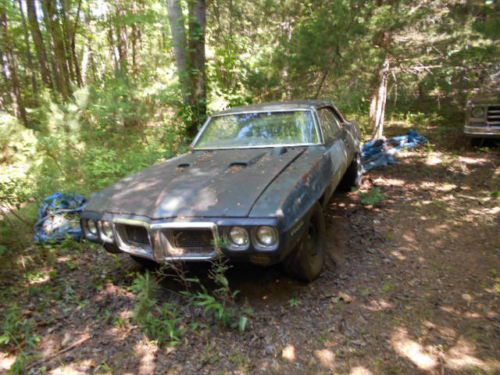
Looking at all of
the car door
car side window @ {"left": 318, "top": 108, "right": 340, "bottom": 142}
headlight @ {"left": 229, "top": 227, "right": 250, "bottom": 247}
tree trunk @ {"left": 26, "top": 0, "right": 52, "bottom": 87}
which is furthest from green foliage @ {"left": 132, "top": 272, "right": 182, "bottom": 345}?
tree trunk @ {"left": 26, "top": 0, "right": 52, "bottom": 87}

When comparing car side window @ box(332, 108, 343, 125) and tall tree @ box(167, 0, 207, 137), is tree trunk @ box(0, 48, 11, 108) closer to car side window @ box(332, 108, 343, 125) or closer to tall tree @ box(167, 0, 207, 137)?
tall tree @ box(167, 0, 207, 137)

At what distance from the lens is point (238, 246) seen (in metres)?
2.62

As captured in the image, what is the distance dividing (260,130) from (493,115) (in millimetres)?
5605

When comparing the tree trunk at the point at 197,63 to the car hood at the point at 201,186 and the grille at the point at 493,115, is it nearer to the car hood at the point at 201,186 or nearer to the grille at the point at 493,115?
the car hood at the point at 201,186

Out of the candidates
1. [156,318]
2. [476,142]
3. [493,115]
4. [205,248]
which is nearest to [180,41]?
[205,248]

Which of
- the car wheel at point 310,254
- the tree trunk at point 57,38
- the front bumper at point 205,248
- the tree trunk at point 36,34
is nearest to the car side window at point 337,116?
the car wheel at point 310,254

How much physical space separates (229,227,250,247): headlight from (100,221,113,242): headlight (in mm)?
1131

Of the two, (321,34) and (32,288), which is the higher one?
(321,34)

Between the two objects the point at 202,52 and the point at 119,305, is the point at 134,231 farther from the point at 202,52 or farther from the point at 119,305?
the point at 202,52

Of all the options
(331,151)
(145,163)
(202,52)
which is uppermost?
(202,52)

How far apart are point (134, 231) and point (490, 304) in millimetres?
2999

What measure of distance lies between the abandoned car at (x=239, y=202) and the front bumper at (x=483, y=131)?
480cm

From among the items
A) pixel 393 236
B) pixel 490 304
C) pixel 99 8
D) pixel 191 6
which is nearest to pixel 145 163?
pixel 191 6

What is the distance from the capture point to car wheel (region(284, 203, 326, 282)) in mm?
3064
